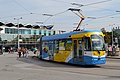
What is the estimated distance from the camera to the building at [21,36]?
116325 millimetres

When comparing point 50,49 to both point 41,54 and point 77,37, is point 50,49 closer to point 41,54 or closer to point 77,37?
point 41,54

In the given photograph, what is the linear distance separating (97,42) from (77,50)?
1997 mm

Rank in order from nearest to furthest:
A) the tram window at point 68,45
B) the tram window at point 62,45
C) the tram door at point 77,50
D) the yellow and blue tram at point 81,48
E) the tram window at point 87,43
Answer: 1. the yellow and blue tram at point 81,48
2. the tram window at point 87,43
3. the tram door at point 77,50
4. the tram window at point 68,45
5. the tram window at point 62,45

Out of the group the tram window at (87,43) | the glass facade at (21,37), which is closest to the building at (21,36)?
the glass facade at (21,37)

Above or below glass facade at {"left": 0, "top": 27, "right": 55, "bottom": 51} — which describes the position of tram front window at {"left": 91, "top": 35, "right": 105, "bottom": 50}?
below

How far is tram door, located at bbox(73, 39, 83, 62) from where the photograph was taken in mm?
24719

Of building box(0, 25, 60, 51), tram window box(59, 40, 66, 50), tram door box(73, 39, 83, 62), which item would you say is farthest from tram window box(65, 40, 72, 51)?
building box(0, 25, 60, 51)

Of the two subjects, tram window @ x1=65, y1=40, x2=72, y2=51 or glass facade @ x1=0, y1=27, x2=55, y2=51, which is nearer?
tram window @ x1=65, y1=40, x2=72, y2=51

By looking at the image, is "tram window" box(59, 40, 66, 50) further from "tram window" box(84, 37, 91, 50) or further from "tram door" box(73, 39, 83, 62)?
"tram window" box(84, 37, 91, 50)

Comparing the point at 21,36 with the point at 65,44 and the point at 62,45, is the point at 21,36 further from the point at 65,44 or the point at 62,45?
the point at 65,44

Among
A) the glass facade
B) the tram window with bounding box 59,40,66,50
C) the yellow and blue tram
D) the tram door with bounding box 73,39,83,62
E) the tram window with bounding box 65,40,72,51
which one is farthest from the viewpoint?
the glass facade

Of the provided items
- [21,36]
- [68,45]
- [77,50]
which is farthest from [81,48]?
[21,36]

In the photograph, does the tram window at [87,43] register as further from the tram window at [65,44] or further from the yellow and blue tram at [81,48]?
the tram window at [65,44]

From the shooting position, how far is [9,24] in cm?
12512
